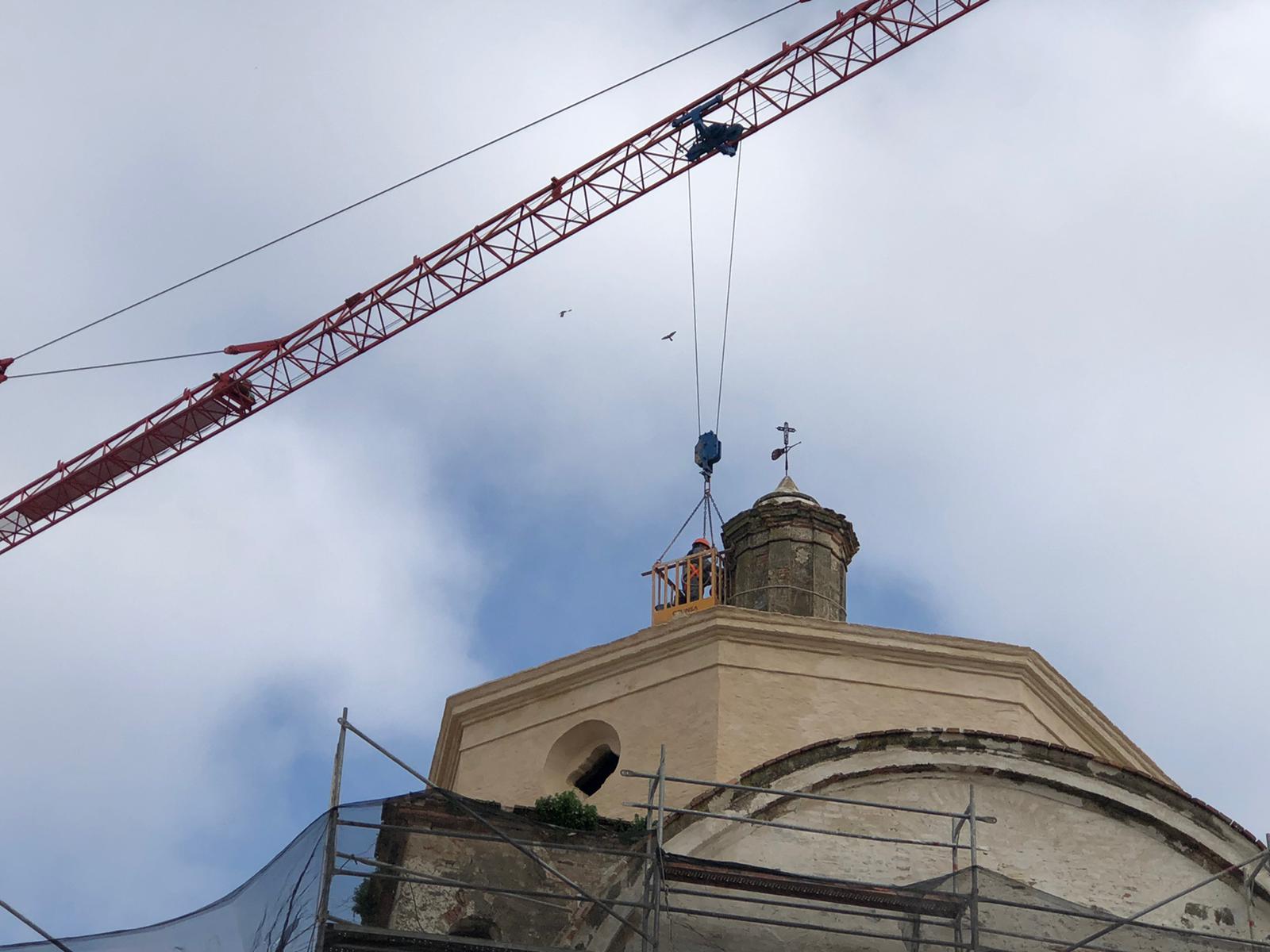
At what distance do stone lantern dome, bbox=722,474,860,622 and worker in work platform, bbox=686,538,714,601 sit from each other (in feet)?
2.58

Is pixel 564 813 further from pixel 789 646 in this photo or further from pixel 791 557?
pixel 791 557

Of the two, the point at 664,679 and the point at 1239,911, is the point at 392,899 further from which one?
the point at 1239,911

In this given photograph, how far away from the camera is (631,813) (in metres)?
20.8

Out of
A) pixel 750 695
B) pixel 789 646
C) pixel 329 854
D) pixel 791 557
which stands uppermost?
pixel 791 557

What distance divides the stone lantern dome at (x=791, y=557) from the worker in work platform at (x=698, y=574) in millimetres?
788

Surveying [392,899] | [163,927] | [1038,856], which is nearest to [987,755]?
[1038,856]

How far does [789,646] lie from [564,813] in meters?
4.75

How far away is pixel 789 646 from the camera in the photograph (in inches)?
857

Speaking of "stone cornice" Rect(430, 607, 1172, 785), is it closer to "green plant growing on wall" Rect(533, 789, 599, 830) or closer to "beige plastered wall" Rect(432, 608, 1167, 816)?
"beige plastered wall" Rect(432, 608, 1167, 816)

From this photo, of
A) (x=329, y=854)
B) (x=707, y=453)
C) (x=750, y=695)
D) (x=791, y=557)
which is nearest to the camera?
(x=329, y=854)

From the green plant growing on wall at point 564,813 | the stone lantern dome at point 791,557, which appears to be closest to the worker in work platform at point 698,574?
the stone lantern dome at point 791,557

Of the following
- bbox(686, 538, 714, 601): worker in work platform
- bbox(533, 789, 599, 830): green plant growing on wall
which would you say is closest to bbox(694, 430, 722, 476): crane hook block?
bbox(686, 538, 714, 601): worker in work platform

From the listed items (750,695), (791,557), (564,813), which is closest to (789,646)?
(750,695)

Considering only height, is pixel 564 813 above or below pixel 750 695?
below
